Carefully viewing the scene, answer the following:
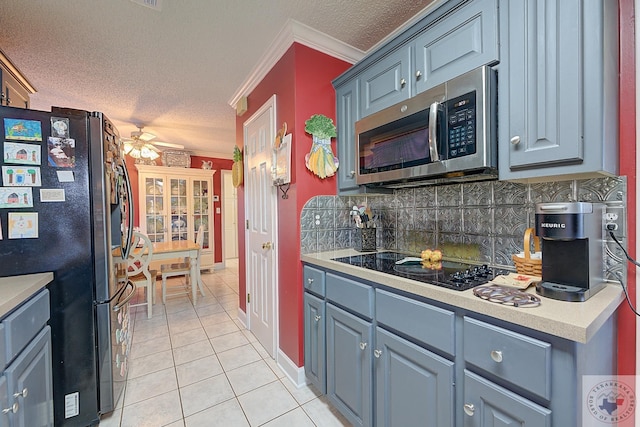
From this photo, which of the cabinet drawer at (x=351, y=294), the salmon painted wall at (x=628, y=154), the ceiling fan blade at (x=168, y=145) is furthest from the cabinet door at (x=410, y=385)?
the ceiling fan blade at (x=168, y=145)

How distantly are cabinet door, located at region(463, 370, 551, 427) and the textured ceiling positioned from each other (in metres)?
2.01

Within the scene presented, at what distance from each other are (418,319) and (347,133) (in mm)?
1326

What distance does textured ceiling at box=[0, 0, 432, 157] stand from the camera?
1.65m

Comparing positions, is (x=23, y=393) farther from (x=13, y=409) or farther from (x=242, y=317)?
(x=242, y=317)

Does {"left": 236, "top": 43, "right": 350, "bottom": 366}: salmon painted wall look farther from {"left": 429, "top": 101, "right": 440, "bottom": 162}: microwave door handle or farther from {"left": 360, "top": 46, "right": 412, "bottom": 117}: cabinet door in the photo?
{"left": 429, "top": 101, "right": 440, "bottom": 162}: microwave door handle

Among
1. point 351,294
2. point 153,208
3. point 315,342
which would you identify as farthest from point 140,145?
point 351,294

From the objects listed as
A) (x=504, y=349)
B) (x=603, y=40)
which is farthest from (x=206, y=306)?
(x=603, y=40)

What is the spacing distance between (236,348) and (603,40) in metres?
2.93

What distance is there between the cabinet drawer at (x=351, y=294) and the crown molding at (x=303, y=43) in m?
1.65

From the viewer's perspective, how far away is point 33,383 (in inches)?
44.9

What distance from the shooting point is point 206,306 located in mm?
3488

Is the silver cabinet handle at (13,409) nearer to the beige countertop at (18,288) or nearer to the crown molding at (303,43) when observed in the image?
the beige countertop at (18,288)

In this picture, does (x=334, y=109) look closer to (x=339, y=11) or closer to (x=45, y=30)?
(x=339, y=11)

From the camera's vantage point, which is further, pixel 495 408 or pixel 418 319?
pixel 418 319
